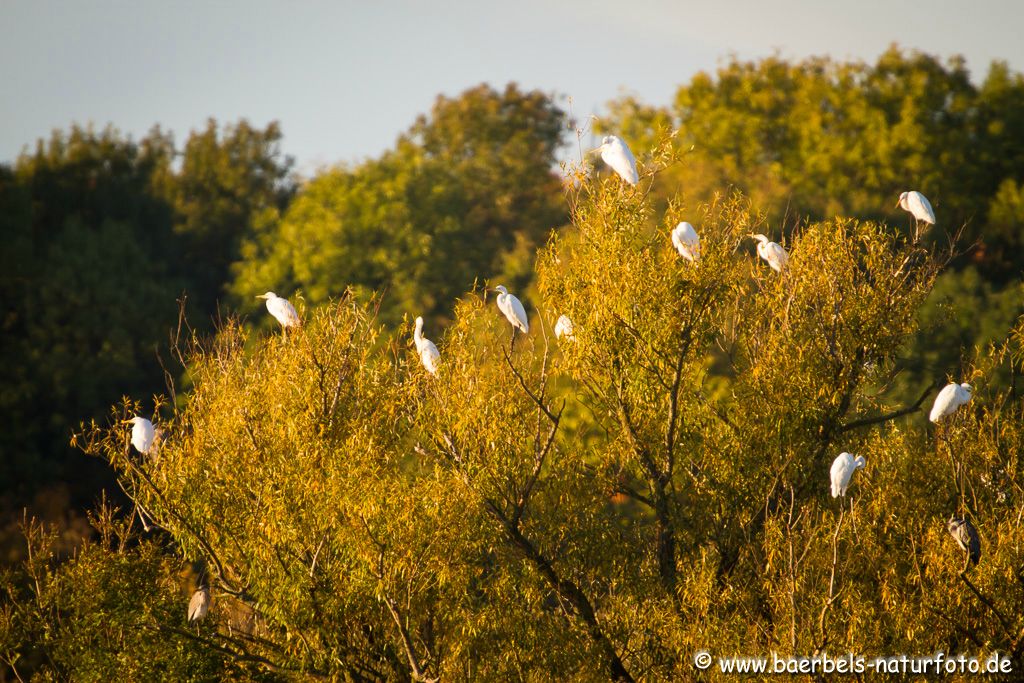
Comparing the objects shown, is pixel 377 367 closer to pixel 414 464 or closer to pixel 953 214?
pixel 414 464

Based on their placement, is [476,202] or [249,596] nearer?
[249,596]

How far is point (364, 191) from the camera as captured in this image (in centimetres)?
3372

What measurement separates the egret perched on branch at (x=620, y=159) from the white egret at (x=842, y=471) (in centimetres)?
301

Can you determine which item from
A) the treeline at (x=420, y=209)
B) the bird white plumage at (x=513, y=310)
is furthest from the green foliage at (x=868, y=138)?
the bird white plumage at (x=513, y=310)

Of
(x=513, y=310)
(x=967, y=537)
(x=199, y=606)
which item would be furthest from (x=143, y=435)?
(x=967, y=537)

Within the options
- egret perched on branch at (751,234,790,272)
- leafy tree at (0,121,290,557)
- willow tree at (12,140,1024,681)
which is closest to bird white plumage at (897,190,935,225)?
willow tree at (12,140,1024,681)

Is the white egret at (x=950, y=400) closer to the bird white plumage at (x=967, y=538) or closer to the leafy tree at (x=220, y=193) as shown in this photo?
the bird white plumage at (x=967, y=538)

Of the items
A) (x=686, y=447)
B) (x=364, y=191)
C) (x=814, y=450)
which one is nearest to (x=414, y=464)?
(x=686, y=447)

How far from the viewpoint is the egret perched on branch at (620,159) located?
11.2 m

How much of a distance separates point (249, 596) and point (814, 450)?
5396 mm

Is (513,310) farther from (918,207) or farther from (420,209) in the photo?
(420,209)

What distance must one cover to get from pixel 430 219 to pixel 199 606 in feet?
74.3

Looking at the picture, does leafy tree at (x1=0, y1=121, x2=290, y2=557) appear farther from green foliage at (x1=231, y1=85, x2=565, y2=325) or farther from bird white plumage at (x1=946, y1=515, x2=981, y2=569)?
bird white plumage at (x1=946, y1=515, x2=981, y2=569)

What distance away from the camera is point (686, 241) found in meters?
10.8
